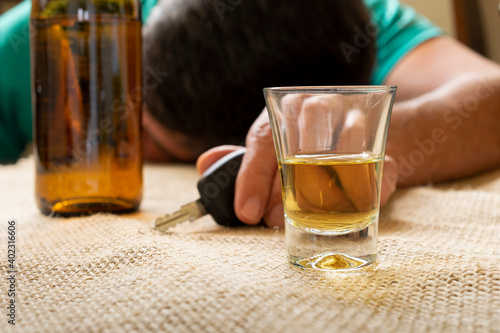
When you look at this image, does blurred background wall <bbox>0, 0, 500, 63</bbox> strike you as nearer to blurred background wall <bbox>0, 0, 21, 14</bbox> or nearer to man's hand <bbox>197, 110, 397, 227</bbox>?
man's hand <bbox>197, 110, 397, 227</bbox>

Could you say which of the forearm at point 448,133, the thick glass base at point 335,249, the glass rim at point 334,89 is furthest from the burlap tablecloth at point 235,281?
the forearm at point 448,133

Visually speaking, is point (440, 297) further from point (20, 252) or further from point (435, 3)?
point (435, 3)

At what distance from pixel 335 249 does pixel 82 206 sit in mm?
384

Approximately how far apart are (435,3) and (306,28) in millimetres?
936

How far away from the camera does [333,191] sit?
1.58ft

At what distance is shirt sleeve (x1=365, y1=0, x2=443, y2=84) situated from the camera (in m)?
1.54

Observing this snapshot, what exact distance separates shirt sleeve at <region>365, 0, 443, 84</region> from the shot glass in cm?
104

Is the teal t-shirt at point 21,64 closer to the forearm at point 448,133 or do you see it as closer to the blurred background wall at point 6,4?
the forearm at point 448,133

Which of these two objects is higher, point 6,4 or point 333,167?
point 6,4

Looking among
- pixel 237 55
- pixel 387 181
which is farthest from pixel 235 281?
pixel 237 55

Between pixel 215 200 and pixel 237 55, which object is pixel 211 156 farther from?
pixel 237 55

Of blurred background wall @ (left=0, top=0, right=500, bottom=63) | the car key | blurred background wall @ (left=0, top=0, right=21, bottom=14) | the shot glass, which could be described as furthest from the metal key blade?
blurred background wall @ (left=0, top=0, right=21, bottom=14)

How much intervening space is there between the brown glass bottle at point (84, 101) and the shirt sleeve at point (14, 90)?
0.84 metres

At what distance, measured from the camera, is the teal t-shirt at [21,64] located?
60.6 inches
